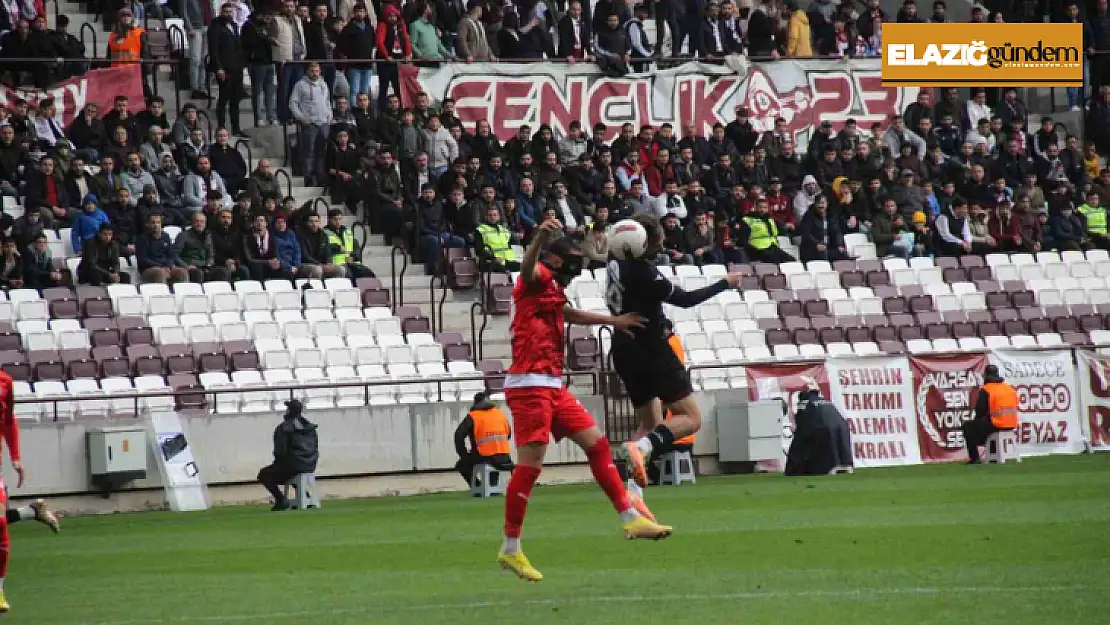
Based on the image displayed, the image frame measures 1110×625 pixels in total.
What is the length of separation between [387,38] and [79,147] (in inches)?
241

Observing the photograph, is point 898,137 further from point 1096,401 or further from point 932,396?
point 932,396

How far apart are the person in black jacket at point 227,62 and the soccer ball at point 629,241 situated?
1688cm

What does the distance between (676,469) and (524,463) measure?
11683 millimetres

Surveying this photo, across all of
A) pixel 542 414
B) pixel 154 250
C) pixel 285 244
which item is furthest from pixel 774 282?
pixel 542 414

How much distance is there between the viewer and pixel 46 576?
13.4 metres

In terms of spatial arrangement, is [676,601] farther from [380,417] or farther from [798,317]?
[798,317]

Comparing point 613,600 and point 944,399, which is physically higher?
point 613,600

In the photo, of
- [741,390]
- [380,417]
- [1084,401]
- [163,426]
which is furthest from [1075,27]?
[163,426]

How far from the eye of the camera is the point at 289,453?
20.6m

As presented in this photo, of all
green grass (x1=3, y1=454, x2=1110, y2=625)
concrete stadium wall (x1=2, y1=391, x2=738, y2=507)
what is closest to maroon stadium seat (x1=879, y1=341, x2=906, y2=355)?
concrete stadium wall (x1=2, y1=391, x2=738, y2=507)

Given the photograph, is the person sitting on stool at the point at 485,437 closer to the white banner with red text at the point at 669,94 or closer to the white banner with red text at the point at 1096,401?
the white banner with red text at the point at 1096,401

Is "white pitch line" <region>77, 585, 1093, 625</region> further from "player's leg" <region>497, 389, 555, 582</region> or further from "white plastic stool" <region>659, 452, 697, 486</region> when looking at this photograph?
"white plastic stool" <region>659, 452, 697, 486</region>

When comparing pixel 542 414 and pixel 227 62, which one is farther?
pixel 227 62

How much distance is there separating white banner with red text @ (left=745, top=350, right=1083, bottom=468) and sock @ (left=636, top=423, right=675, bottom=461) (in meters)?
11.7
